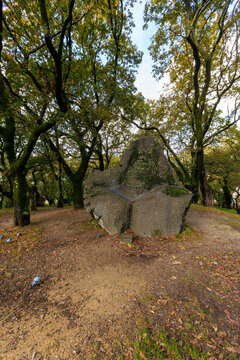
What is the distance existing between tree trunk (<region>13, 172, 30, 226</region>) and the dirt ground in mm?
1791

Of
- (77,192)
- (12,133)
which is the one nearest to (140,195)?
(77,192)

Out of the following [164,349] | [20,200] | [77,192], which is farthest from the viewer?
[77,192]

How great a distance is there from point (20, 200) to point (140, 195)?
211 inches

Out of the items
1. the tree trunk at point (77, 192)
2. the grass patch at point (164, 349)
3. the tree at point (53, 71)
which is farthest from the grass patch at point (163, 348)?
the tree trunk at point (77, 192)

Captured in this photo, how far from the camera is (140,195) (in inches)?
238

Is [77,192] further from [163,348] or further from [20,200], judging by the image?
[163,348]

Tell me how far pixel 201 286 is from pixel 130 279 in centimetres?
145

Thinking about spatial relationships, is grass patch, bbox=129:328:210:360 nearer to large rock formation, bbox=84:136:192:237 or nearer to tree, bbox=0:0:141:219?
large rock formation, bbox=84:136:192:237

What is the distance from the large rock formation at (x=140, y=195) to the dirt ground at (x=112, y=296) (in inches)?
22.1

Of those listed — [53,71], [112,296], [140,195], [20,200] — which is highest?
[53,71]

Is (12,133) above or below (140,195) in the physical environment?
above

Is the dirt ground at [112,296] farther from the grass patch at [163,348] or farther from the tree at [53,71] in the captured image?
the tree at [53,71]

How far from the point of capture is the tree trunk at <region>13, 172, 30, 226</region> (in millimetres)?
6531

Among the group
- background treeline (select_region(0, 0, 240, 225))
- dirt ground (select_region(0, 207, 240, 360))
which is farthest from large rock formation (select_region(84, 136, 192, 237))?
background treeline (select_region(0, 0, 240, 225))
